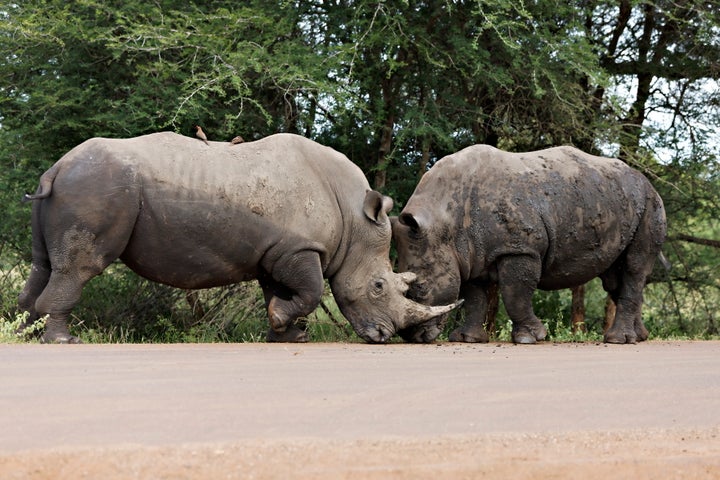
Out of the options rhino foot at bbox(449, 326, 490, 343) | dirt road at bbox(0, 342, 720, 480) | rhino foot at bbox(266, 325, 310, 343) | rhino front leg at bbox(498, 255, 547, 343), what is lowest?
rhino foot at bbox(266, 325, 310, 343)

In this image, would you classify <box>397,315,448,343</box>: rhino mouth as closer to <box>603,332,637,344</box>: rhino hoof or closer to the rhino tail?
<box>603,332,637,344</box>: rhino hoof

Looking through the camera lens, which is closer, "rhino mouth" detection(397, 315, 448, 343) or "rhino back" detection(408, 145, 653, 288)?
"rhino back" detection(408, 145, 653, 288)

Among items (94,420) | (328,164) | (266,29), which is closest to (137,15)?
(266,29)

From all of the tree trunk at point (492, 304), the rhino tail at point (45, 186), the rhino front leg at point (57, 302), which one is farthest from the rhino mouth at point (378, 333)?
the tree trunk at point (492, 304)

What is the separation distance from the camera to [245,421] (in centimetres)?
380

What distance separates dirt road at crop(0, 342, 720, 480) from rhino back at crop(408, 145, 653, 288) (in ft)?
9.06

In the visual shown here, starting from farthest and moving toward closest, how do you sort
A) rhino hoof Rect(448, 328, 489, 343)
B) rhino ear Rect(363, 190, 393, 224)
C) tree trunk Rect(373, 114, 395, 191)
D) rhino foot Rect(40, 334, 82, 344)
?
tree trunk Rect(373, 114, 395, 191), rhino hoof Rect(448, 328, 489, 343), rhino ear Rect(363, 190, 393, 224), rhino foot Rect(40, 334, 82, 344)

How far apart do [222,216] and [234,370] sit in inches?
112

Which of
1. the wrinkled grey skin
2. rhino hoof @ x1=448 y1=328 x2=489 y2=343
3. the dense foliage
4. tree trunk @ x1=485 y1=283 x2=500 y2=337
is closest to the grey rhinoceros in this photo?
the wrinkled grey skin

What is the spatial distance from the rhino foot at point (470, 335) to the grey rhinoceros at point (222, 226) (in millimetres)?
681

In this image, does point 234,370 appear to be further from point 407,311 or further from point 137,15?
point 137,15

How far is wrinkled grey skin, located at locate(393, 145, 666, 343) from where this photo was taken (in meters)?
8.51

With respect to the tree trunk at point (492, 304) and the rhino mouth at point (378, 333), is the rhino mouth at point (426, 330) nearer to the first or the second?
the rhino mouth at point (378, 333)

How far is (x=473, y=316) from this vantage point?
358 inches
